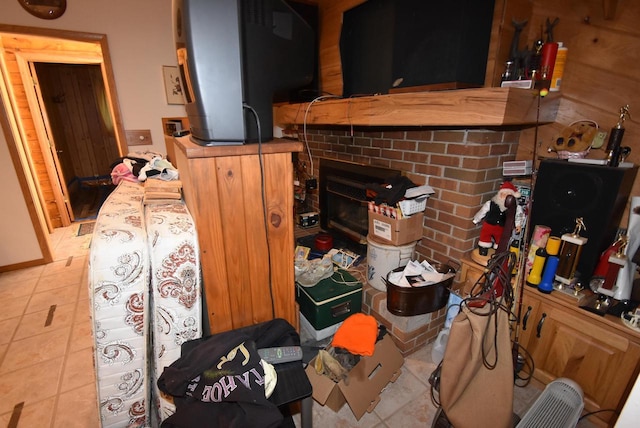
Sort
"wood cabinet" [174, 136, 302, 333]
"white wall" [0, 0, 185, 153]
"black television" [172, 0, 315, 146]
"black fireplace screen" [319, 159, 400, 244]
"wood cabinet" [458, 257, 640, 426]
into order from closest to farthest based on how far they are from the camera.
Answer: "black television" [172, 0, 315, 146]
"wood cabinet" [174, 136, 302, 333]
"wood cabinet" [458, 257, 640, 426]
"black fireplace screen" [319, 159, 400, 244]
"white wall" [0, 0, 185, 153]

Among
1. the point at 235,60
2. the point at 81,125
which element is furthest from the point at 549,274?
the point at 81,125

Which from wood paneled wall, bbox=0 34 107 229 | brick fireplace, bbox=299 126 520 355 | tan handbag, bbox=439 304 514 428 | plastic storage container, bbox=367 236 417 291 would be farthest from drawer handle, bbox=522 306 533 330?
wood paneled wall, bbox=0 34 107 229

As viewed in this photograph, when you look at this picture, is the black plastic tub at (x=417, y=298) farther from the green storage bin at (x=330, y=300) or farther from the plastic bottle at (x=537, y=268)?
the plastic bottle at (x=537, y=268)

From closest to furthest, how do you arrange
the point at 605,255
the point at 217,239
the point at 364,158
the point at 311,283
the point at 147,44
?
1. the point at 217,239
2. the point at 605,255
3. the point at 311,283
4. the point at 364,158
5. the point at 147,44

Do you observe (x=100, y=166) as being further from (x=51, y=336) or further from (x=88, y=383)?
(x=88, y=383)

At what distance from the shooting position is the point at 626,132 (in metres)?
1.36

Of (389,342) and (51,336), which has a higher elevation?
(389,342)

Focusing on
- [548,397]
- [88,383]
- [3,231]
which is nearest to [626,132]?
[548,397]

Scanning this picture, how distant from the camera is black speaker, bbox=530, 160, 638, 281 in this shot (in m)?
1.27

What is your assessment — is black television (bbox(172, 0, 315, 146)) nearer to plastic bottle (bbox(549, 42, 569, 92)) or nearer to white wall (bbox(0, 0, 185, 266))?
plastic bottle (bbox(549, 42, 569, 92))

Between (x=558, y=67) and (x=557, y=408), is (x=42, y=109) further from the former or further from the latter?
(x=557, y=408)

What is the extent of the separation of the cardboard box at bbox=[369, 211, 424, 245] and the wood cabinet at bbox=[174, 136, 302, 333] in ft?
2.45

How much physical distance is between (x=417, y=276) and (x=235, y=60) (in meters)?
1.37

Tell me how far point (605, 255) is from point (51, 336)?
315cm
